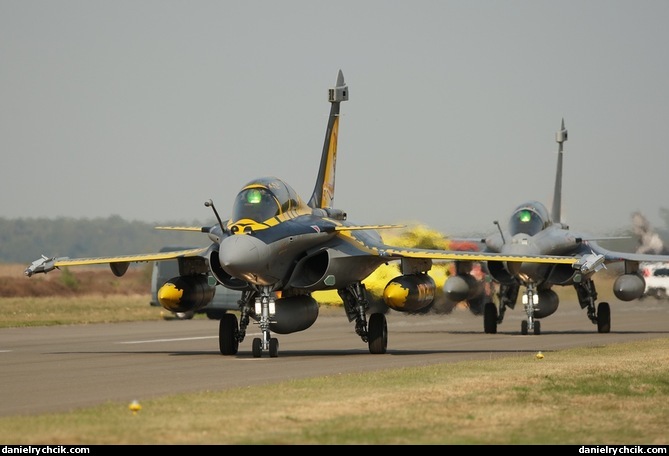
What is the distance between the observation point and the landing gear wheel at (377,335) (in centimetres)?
2611

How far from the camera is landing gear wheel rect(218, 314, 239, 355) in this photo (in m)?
25.7

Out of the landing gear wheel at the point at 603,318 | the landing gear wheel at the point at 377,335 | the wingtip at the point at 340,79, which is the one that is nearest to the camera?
the landing gear wheel at the point at 377,335

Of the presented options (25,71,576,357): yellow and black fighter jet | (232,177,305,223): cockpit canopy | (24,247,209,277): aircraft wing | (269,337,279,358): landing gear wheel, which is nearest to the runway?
(269,337,279,358): landing gear wheel

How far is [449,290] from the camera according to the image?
Result: 3572cm

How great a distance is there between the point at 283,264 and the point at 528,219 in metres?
12.7

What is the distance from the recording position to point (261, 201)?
2392 cm

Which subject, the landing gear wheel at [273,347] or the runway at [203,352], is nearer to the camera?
A: the runway at [203,352]

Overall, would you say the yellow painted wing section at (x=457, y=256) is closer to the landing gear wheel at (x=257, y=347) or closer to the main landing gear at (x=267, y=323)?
the main landing gear at (x=267, y=323)

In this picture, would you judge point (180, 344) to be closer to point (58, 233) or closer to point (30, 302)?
point (30, 302)

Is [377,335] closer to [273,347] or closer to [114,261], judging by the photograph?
[273,347]

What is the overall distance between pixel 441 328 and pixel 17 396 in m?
24.1

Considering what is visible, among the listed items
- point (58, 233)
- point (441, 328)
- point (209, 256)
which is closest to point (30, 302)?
point (441, 328)

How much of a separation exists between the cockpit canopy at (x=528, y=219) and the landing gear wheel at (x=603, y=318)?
2.84 metres

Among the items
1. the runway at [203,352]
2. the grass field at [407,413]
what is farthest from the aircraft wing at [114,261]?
the grass field at [407,413]
